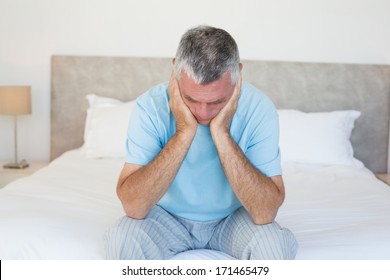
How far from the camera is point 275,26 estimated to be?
360cm

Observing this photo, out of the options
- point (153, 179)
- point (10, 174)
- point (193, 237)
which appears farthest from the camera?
point (10, 174)

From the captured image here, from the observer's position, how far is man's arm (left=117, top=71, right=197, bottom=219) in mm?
1703

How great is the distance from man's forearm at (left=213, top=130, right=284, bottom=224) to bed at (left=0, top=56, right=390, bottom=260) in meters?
0.17

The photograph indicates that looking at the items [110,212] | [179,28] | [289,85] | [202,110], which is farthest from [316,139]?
[202,110]

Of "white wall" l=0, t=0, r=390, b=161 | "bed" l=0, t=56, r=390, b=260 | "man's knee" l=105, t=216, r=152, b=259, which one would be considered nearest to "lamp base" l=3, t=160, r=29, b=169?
"bed" l=0, t=56, r=390, b=260

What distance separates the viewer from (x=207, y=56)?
1.59 meters

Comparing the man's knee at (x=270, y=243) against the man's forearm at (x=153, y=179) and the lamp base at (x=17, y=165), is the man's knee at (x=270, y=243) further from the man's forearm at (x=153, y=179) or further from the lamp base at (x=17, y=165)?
the lamp base at (x=17, y=165)

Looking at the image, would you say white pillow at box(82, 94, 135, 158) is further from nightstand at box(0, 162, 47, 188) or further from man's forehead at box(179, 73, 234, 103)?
man's forehead at box(179, 73, 234, 103)

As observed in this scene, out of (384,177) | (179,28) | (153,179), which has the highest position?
(179,28)

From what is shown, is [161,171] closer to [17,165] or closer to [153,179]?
[153,179]

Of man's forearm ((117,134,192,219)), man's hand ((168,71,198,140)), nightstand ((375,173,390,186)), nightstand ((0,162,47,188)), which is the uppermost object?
man's hand ((168,71,198,140))

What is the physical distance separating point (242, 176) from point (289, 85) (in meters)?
1.97
